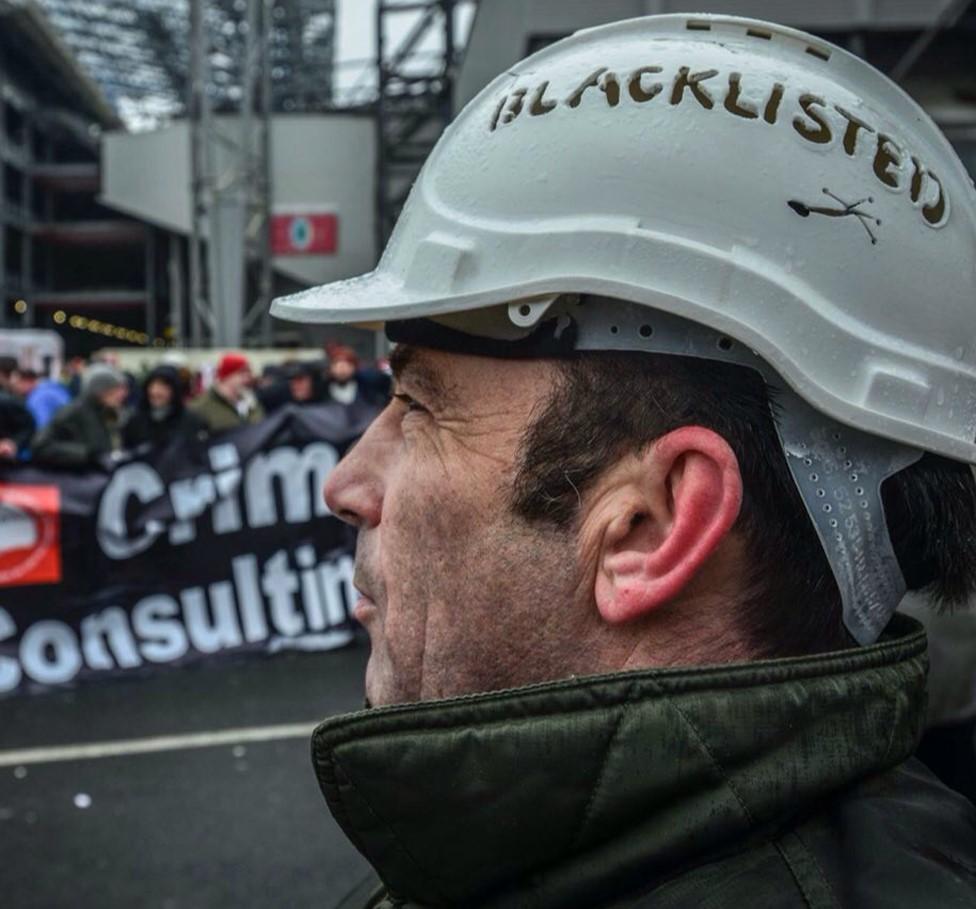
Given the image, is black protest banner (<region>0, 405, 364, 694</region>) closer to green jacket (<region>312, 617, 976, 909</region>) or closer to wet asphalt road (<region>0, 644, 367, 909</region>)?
wet asphalt road (<region>0, 644, 367, 909</region>)

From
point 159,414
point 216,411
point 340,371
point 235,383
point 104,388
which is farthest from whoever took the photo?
point 340,371

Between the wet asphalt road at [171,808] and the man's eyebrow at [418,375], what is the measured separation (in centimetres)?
290

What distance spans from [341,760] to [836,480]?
23.7 inches

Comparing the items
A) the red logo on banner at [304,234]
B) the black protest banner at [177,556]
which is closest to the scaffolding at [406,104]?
the red logo on banner at [304,234]

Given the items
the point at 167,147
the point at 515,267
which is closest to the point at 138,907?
the point at 515,267

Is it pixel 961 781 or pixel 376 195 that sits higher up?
pixel 961 781

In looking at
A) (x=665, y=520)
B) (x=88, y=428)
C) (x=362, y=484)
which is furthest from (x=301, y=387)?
(x=665, y=520)

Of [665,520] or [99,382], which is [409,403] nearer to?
[665,520]

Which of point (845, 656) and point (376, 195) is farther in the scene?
point (376, 195)

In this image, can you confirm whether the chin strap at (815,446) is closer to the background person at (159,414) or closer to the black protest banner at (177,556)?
the black protest banner at (177,556)

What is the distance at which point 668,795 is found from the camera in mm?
1021

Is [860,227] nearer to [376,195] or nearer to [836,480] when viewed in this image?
[836,480]

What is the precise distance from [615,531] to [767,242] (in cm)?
34

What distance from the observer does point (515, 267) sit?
1.23 m
